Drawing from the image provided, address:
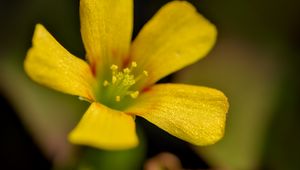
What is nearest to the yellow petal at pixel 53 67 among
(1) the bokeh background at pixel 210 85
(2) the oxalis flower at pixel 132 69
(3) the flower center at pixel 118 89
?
(2) the oxalis flower at pixel 132 69

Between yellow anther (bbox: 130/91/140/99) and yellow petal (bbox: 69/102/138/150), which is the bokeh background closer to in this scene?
yellow anther (bbox: 130/91/140/99)

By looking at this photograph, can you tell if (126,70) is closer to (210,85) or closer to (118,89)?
(118,89)

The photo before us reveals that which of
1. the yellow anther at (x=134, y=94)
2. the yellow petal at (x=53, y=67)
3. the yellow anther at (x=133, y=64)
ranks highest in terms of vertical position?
the yellow petal at (x=53, y=67)

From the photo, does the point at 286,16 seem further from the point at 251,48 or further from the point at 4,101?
the point at 4,101

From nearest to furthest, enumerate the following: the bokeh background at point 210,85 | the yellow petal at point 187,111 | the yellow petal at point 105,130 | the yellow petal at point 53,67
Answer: the yellow petal at point 105,130 < the yellow petal at point 53,67 < the yellow petal at point 187,111 < the bokeh background at point 210,85

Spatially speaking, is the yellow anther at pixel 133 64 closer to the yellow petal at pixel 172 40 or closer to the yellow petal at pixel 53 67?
the yellow petal at pixel 172 40

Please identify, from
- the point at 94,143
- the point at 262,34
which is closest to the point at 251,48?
the point at 262,34

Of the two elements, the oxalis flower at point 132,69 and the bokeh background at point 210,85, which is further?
the bokeh background at point 210,85


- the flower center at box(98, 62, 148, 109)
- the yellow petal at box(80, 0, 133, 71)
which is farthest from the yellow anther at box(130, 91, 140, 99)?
the yellow petal at box(80, 0, 133, 71)
